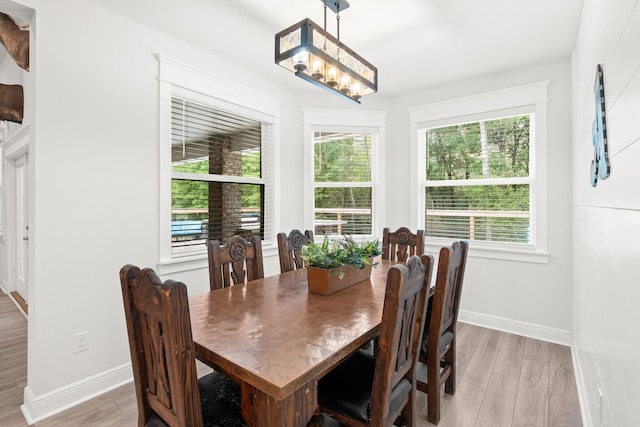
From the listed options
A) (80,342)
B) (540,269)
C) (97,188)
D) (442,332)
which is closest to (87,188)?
(97,188)

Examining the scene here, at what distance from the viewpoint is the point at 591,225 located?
5.86ft

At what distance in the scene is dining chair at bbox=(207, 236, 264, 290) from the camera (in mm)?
2113

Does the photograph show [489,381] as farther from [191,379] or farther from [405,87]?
[405,87]

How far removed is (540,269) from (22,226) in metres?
6.07

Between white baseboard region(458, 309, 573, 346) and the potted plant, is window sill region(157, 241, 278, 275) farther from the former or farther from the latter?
white baseboard region(458, 309, 573, 346)

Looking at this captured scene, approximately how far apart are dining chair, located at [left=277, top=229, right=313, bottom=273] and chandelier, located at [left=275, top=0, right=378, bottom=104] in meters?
1.20

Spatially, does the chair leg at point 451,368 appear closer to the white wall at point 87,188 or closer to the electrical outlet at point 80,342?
the white wall at point 87,188

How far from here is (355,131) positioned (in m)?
4.14

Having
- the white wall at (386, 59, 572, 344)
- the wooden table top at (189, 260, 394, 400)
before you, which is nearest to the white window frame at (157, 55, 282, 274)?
the wooden table top at (189, 260, 394, 400)

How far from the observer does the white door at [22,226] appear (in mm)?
3982

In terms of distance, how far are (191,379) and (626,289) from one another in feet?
4.46

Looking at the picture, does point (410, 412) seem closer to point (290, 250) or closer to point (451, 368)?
point (451, 368)

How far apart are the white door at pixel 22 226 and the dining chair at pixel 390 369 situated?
175 inches

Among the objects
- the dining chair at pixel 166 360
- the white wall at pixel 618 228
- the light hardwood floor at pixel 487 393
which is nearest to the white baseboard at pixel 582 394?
the light hardwood floor at pixel 487 393
